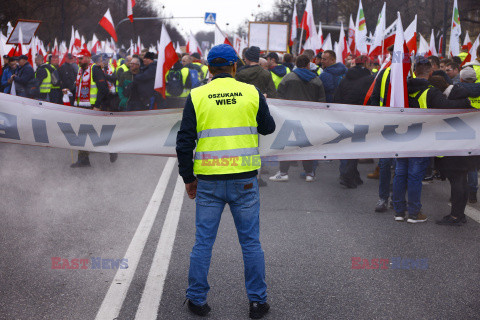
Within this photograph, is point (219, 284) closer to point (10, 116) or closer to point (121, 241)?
point (121, 241)

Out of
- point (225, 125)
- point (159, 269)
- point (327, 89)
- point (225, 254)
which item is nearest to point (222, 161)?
point (225, 125)

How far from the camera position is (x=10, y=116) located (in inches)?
210

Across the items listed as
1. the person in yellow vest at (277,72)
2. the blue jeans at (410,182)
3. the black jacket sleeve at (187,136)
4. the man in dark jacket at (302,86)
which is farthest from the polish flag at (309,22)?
the black jacket sleeve at (187,136)

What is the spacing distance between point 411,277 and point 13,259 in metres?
3.55

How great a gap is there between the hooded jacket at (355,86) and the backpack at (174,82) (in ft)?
11.9

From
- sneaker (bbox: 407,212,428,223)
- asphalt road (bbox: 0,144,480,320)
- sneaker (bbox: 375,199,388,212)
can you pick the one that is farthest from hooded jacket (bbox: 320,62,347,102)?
sneaker (bbox: 407,212,428,223)

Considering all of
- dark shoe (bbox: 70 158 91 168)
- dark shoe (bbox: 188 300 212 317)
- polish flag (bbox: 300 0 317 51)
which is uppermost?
polish flag (bbox: 300 0 317 51)

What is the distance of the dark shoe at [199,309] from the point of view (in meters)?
4.16

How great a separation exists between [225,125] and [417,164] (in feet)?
11.8

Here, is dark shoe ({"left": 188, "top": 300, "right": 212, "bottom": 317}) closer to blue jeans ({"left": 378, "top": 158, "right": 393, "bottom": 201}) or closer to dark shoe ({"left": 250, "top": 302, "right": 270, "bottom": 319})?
dark shoe ({"left": 250, "top": 302, "right": 270, "bottom": 319})

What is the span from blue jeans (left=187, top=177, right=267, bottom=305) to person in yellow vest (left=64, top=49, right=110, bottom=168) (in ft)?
22.4

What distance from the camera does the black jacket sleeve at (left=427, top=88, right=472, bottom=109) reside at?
6438 millimetres

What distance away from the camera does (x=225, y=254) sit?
5555 mm

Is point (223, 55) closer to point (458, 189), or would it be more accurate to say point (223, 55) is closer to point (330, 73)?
point (458, 189)
